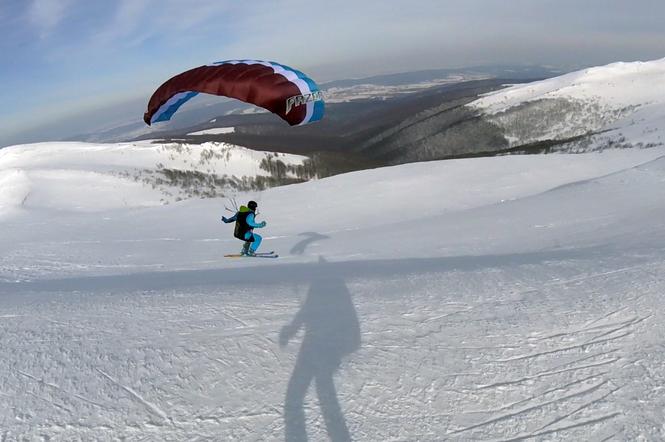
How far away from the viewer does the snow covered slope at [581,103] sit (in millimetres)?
109125

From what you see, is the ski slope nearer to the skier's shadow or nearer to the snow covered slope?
the skier's shadow

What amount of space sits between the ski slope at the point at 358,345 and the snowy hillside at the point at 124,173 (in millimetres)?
24674

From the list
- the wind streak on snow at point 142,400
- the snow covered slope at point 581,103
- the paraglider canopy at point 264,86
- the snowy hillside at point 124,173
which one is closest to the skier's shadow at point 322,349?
the wind streak on snow at point 142,400

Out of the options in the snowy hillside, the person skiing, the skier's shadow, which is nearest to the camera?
the skier's shadow

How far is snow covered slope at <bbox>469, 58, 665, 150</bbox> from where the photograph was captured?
358ft

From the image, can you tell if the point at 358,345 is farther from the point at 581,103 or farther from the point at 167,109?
the point at 581,103

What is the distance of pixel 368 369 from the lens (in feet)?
15.6

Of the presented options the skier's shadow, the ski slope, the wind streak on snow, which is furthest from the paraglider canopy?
the wind streak on snow

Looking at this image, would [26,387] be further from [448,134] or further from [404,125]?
[404,125]

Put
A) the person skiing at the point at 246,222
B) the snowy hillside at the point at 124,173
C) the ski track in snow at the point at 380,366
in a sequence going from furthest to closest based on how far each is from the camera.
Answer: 1. the snowy hillside at the point at 124,173
2. the person skiing at the point at 246,222
3. the ski track in snow at the point at 380,366

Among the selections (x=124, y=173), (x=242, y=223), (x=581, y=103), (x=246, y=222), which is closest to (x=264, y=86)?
(x=246, y=222)

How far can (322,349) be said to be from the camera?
5199 millimetres

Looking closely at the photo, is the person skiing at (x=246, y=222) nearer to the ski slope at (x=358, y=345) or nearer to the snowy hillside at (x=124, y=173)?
the ski slope at (x=358, y=345)

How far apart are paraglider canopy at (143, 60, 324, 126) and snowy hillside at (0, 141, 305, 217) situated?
21761 millimetres
